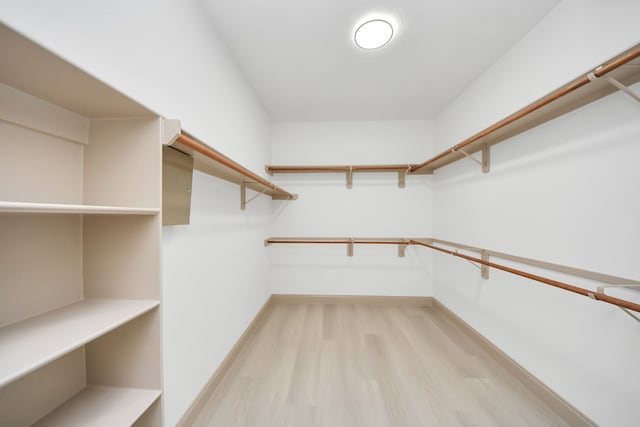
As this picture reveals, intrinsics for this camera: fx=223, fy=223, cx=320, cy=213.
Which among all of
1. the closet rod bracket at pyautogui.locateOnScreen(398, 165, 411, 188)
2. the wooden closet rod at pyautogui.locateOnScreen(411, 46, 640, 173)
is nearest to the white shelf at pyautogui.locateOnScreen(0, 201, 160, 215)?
the wooden closet rod at pyautogui.locateOnScreen(411, 46, 640, 173)

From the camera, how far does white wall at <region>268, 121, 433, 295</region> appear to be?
8.55ft

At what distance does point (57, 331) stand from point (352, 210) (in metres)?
2.34

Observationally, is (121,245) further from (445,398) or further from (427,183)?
(427,183)

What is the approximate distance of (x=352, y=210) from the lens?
104 inches

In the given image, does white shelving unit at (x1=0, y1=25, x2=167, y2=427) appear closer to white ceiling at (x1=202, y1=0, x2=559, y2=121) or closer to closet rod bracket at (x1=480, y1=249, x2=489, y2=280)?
white ceiling at (x1=202, y1=0, x2=559, y2=121)

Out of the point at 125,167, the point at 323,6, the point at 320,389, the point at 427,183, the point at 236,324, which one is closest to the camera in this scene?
the point at 125,167

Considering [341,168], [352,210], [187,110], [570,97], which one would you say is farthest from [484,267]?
[187,110]

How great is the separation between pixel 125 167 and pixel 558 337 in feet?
7.19

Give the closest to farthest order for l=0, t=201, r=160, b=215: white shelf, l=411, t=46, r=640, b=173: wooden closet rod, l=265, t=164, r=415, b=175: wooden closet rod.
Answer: l=0, t=201, r=160, b=215: white shelf → l=411, t=46, r=640, b=173: wooden closet rod → l=265, t=164, r=415, b=175: wooden closet rod

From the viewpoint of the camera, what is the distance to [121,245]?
0.79 m

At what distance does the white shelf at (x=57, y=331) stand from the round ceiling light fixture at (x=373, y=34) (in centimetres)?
173

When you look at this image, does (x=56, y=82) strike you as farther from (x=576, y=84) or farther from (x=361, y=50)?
(x=576, y=84)

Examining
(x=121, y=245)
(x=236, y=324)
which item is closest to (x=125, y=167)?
(x=121, y=245)

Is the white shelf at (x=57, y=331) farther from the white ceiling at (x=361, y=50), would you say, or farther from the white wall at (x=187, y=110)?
the white ceiling at (x=361, y=50)
